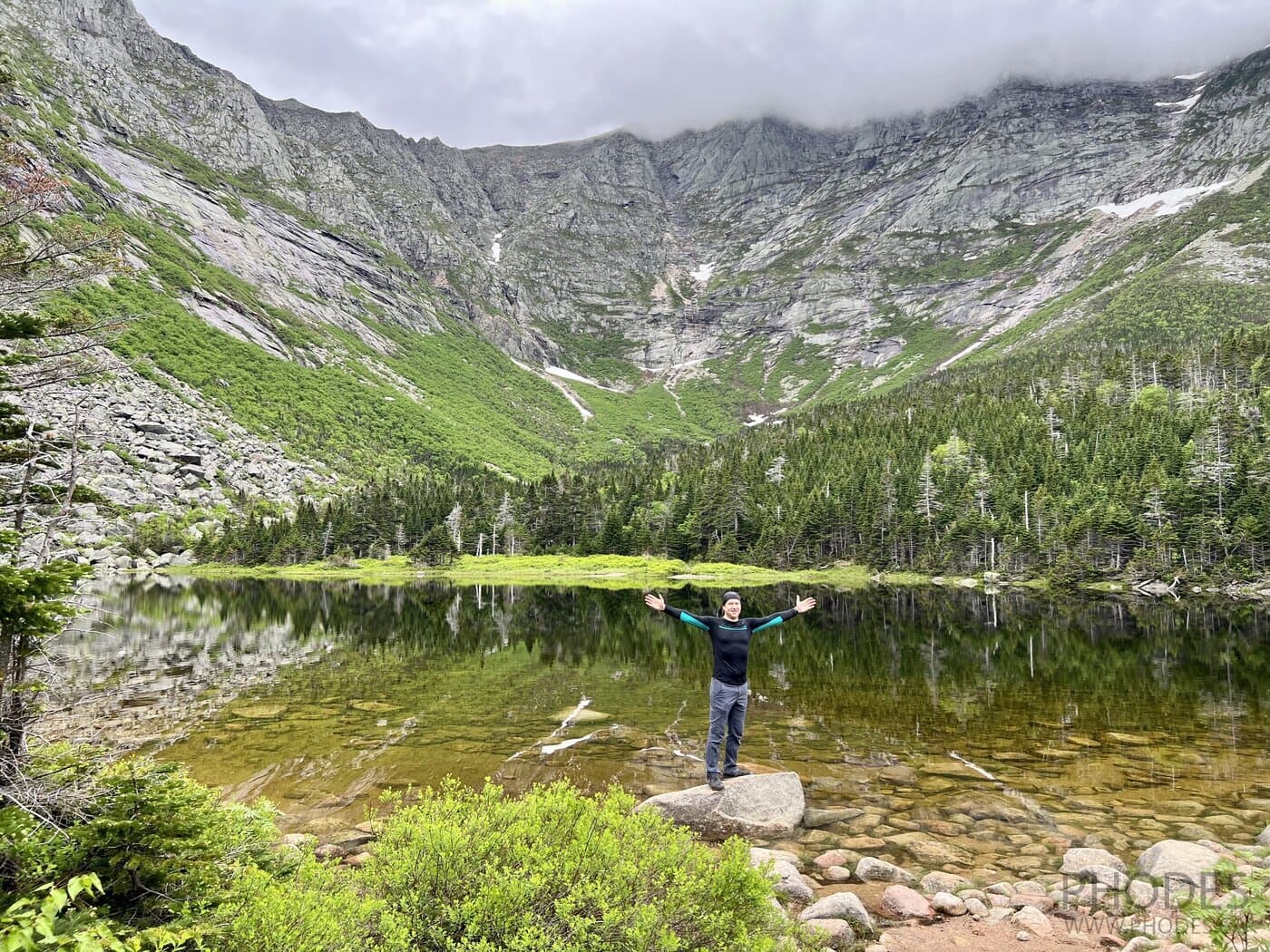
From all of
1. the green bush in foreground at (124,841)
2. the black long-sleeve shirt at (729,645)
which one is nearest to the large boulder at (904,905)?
the black long-sleeve shirt at (729,645)

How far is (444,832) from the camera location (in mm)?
5840

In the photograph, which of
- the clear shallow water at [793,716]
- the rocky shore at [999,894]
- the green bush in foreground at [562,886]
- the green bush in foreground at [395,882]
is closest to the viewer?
the green bush in foreground at [395,882]

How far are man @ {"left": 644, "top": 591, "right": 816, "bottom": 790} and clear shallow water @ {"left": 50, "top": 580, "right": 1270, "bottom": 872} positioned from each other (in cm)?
206

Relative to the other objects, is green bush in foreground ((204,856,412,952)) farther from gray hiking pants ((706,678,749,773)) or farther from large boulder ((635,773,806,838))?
gray hiking pants ((706,678,749,773))

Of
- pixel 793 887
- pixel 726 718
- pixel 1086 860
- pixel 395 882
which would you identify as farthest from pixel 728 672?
pixel 395 882

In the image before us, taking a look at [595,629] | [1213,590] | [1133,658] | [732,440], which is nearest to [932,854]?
[1133,658]

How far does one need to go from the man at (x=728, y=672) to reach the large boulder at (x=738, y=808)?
327 millimetres

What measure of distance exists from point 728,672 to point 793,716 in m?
9.61

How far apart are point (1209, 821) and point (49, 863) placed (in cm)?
1740

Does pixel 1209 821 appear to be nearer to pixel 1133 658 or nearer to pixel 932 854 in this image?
pixel 932 854

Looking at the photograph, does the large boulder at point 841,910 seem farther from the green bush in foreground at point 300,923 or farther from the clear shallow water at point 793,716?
the green bush in foreground at point 300,923

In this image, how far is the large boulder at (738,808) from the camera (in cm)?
1179

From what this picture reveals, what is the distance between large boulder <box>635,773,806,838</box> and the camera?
11789mm

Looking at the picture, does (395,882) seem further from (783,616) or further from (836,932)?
(783,616)
